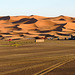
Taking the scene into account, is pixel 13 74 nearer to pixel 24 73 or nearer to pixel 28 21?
pixel 24 73

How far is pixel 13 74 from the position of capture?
12750 mm

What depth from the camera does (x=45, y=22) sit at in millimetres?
157750

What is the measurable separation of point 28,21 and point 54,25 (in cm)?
3045

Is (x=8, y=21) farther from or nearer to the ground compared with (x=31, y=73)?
farther from the ground

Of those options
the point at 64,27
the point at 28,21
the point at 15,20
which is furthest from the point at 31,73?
the point at 15,20

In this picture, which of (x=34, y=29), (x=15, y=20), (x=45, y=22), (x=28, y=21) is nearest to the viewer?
(x=34, y=29)

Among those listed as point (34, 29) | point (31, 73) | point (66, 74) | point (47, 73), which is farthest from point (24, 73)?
point (34, 29)

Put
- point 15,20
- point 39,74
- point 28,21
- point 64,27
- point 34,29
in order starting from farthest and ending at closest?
1. point 15,20
2. point 28,21
3. point 34,29
4. point 64,27
5. point 39,74

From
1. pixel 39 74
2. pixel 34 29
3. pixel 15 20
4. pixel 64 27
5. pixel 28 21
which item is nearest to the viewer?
pixel 39 74

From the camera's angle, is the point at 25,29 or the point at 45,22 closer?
the point at 25,29

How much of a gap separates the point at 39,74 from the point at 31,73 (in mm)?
601

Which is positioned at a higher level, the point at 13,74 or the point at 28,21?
the point at 28,21

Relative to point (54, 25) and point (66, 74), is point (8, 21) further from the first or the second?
point (66, 74)

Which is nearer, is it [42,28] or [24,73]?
[24,73]
